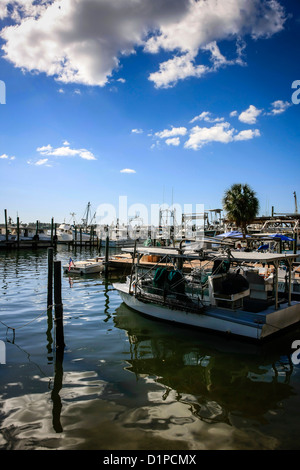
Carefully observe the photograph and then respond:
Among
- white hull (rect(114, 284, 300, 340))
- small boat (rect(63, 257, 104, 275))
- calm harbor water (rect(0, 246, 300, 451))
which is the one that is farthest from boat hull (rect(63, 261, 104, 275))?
white hull (rect(114, 284, 300, 340))

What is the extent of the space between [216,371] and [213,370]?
0.32ft

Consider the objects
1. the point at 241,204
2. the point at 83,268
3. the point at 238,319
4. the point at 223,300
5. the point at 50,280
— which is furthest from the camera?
the point at 241,204

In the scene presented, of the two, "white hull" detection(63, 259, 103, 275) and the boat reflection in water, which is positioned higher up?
"white hull" detection(63, 259, 103, 275)

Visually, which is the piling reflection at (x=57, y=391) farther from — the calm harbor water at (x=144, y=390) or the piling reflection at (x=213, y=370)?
the piling reflection at (x=213, y=370)

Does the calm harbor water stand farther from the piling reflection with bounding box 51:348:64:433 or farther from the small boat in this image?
the small boat

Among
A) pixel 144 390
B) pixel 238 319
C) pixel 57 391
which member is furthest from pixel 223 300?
pixel 57 391

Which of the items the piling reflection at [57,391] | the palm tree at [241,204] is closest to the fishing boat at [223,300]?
the piling reflection at [57,391]

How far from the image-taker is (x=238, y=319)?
10.0 meters

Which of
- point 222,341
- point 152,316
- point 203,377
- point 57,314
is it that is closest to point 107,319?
point 152,316

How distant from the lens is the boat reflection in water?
6496 mm

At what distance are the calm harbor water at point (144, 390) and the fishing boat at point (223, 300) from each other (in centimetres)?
66

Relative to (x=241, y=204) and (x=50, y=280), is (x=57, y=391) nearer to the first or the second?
(x=50, y=280)

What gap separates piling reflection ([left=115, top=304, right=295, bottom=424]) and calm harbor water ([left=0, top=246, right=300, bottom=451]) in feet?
0.09
